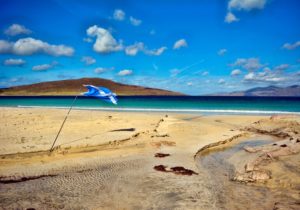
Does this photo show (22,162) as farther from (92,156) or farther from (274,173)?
(274,173)

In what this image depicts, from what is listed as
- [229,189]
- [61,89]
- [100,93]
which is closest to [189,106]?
[100,93]

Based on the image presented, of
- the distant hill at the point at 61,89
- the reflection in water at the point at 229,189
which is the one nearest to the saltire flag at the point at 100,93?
the reflection in water at the point at 229,189

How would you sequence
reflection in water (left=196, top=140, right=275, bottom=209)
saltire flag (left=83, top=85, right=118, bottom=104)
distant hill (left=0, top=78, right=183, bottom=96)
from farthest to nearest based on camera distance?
1. distant hill (left=0, top=78, right=183, bottom=96)
2. saltire flag (left=83, top=85, right=118, bottom=104)
3. reflection in water (left=196, top=140, right=275, bottom=209)

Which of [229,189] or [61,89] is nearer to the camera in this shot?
[229,189]

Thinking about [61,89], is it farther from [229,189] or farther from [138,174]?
[229,189]

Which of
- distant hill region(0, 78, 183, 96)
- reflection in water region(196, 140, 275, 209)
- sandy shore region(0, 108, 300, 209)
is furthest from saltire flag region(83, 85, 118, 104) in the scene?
distant hill region(0, 78, 183, 96)

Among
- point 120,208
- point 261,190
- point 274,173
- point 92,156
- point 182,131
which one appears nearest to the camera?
point 120,208

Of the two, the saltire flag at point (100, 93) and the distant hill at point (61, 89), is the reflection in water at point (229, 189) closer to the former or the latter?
the saltire flag at point (100, 93)

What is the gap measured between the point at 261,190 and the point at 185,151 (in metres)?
4.92

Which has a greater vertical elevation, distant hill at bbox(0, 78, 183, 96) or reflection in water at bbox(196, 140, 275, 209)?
distant hill at bbox(0, 78, 183, 96)

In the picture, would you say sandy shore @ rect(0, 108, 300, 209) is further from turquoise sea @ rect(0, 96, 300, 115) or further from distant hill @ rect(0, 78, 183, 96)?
distant hill @ rect(0, 78, 183, 96)

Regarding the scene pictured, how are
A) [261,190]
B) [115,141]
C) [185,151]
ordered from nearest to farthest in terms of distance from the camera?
1. [261,190]
2. [185,151]
3. [115,141]

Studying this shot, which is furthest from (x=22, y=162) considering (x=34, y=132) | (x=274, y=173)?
(x=274, y=173)

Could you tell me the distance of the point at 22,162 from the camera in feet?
33.0
